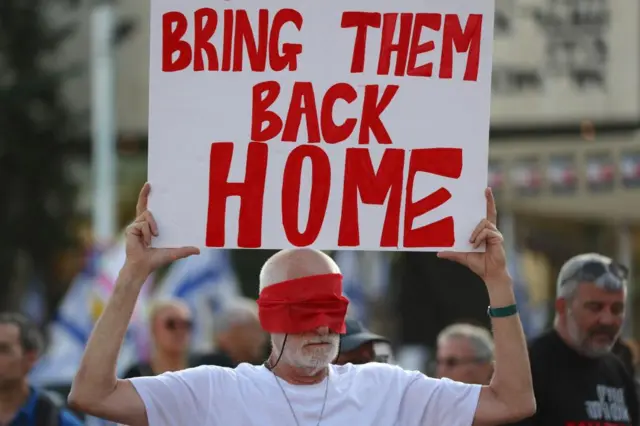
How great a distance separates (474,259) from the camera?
4.33 meters

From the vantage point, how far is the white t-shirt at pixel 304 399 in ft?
13.9

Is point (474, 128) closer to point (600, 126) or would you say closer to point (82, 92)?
point (600, 126)

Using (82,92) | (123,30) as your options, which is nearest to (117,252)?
(123,30)

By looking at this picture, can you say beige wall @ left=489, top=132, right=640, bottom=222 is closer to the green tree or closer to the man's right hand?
the green tree

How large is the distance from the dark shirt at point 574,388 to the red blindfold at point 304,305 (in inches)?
59.4

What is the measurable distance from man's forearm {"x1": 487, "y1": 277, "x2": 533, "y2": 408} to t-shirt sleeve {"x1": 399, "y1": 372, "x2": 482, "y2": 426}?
0.12 m

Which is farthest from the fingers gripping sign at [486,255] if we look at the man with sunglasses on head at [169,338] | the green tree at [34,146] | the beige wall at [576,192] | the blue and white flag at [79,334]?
the green tree at [34,146]

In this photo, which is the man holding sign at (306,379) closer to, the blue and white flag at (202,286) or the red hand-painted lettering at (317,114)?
the red hand-painted lettering at (317,114)

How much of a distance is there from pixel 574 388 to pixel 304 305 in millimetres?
1746

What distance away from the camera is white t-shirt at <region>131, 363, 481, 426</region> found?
4227 mm

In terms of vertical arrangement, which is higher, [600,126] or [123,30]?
[123,30]

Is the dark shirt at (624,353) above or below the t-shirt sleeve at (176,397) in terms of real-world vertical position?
below

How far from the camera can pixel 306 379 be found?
433cm

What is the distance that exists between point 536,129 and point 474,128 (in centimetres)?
2072
